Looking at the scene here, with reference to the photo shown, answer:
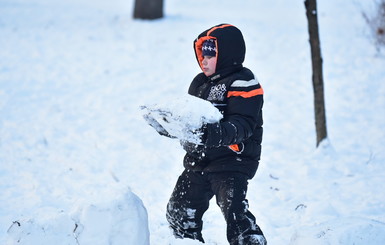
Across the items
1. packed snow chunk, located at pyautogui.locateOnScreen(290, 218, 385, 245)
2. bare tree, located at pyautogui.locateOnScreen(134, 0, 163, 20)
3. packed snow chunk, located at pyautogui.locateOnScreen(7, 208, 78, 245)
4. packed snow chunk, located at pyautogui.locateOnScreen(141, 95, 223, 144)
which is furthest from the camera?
bare tree, located at pyautogui.locateOnScreen(134, 0, 163, 20)

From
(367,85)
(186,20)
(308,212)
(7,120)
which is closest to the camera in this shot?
(308,212)

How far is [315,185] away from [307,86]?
3341 mm

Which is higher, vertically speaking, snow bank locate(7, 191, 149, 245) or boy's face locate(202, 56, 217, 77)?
boy's face locate(202, 56, 217, 77)

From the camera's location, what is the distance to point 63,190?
4.37 meters

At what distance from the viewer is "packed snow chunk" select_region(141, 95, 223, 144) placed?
7.79 feet

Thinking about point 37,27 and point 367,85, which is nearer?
point 367,85

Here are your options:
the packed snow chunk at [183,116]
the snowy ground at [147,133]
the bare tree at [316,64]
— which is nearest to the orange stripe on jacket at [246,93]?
the packed snow chunk at [183,116]

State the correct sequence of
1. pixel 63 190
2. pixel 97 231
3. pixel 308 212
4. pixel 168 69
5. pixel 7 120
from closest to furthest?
1. pixel 97 231
2. pixel 308 212
3. pixel 63 190
4. pixel 7 120
5. pixel 168 69

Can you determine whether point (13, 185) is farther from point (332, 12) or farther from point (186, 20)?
point (332, 12)

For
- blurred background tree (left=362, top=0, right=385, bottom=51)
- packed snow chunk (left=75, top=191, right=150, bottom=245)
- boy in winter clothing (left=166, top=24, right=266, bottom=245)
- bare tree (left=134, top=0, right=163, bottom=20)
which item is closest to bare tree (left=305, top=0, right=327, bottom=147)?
boy in winter clothing (left=166, top=24, right=266, bottom=245)

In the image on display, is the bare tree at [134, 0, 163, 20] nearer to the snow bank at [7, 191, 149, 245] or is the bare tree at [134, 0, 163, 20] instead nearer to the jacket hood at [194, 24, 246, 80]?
the jacket hood at [194, 24, 246, 80]

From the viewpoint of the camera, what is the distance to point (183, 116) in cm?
237

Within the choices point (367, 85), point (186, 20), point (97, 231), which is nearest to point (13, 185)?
point (97, 231)

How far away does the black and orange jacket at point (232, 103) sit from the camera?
105 inches
